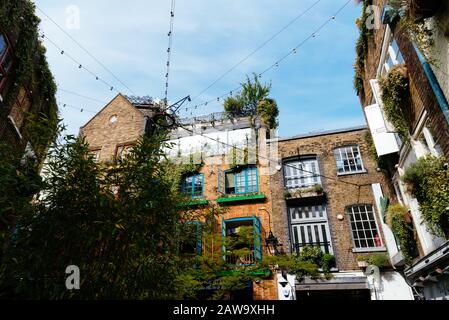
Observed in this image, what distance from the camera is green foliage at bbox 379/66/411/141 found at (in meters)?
8.85

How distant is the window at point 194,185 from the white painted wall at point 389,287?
31.6 feet

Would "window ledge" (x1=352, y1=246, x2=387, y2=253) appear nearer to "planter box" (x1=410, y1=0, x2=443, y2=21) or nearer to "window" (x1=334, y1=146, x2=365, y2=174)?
"window" (x1=334, y1=146, x2=365, y2=174)

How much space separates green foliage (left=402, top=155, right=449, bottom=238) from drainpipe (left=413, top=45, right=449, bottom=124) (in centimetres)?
155

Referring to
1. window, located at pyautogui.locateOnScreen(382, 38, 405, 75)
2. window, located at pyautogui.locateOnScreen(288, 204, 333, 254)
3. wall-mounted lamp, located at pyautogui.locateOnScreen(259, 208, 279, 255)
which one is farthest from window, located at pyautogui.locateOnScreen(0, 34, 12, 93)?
window, located at pyautogui.locateOnScreen(288, 204, 333, 254)

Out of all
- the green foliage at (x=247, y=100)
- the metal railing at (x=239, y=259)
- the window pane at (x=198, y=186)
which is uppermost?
the green foliage at (x=247, y=100)

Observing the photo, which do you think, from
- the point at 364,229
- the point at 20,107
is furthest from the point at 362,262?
the point at 20,107

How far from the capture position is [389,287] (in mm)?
11625

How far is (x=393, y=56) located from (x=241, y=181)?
9.60 metres

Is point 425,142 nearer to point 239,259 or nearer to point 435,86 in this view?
point 435,86

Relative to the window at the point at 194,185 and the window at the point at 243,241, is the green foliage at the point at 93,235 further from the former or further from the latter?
the window at the point at 194,185

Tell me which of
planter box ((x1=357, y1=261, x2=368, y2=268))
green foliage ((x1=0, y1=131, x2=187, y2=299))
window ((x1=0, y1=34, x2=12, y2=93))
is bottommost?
green foliage ((x1=0, y1=131, x2=187, y2=299))

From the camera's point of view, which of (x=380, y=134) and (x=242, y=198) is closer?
(x=380, y=134)

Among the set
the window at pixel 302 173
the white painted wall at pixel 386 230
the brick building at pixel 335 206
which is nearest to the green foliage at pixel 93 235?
the brick building at pixel 335 206

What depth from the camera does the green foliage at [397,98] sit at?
885 cm
